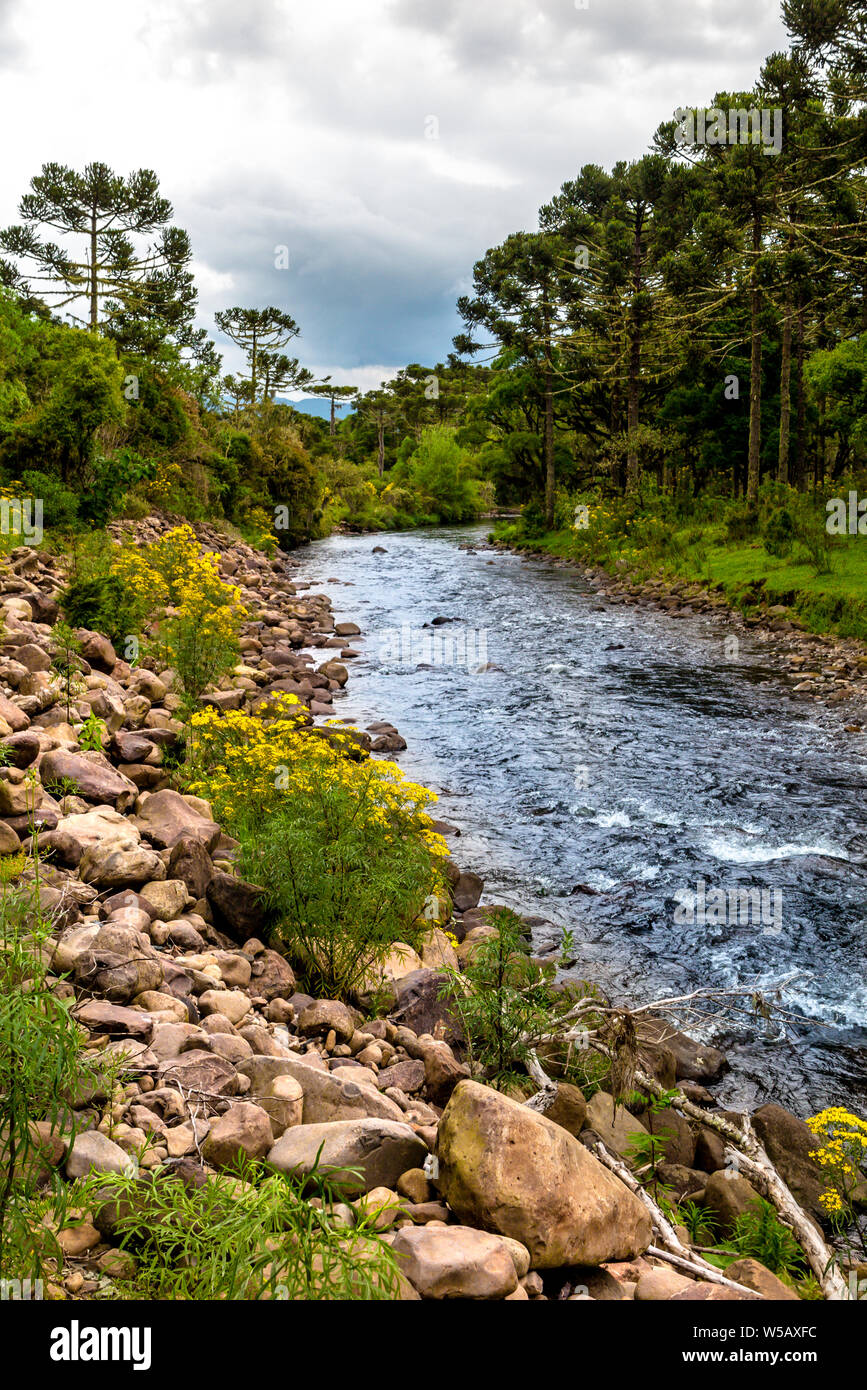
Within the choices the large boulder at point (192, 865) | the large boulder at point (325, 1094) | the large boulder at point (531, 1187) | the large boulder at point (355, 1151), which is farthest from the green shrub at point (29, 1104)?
the large boulder at point (192, 865)

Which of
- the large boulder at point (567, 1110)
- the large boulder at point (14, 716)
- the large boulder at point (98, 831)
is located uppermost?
the large boulder at point (14, 716)

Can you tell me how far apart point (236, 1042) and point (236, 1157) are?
82 centimetres

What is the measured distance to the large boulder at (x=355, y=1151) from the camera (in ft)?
10.6

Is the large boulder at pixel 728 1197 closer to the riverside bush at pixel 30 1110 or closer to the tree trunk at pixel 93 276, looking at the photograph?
the riverside bush at pixel 30 1110

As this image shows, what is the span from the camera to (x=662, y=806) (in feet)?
31.0

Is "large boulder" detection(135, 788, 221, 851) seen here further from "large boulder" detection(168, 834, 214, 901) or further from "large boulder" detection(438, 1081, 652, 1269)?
"large boulder" detection(438, 1081, 652, 1269)

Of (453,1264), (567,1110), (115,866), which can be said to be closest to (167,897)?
(115,866)

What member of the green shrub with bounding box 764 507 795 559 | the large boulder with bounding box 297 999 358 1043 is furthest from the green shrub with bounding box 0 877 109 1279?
the green shrub with bounding box 764 507 795 559

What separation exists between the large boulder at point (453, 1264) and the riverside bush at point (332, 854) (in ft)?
7.68

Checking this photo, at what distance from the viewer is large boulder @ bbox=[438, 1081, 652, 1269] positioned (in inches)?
124

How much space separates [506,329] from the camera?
3581cm

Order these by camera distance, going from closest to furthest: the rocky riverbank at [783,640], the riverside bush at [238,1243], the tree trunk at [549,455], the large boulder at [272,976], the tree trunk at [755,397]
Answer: the riverside bush at [238,1243], the large boulder at [272,976], the rocky riverbank at [783,640], the tree trunk at [755,397], the tree trunk at [549,455]

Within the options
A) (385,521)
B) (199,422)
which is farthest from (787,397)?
(385,521)

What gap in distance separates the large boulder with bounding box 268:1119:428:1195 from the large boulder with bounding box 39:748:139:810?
3.63 meters
